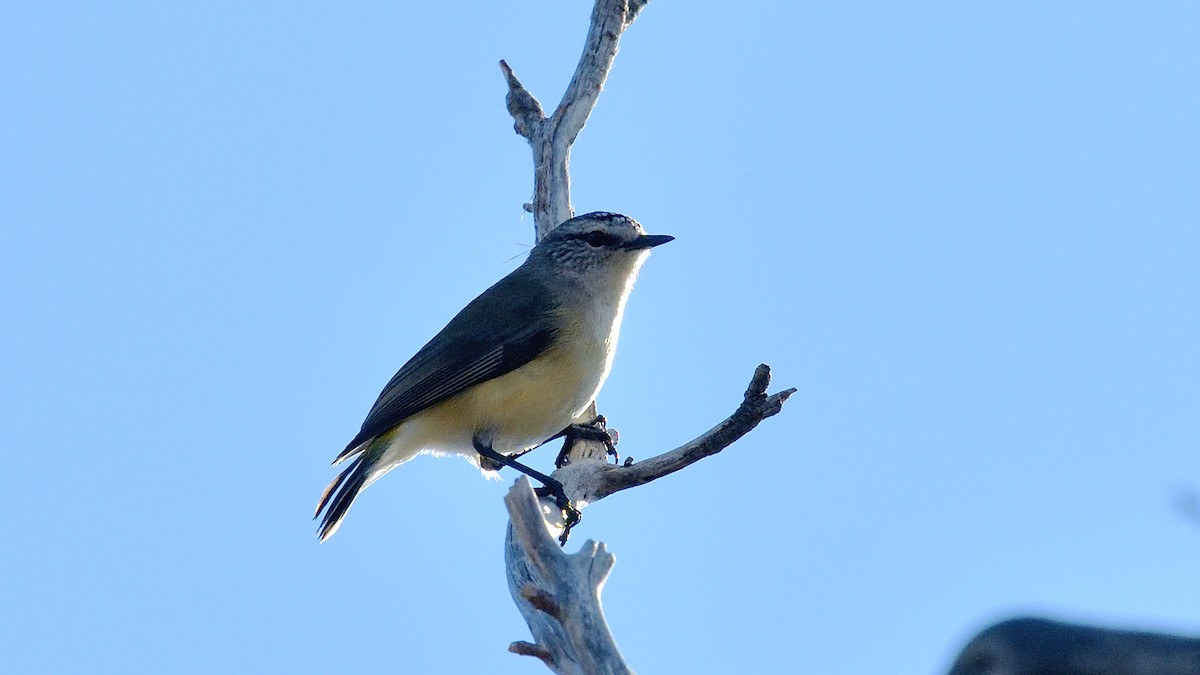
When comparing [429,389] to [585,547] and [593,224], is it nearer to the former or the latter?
[593,224]

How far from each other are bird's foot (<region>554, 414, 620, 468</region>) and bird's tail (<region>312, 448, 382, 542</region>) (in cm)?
111

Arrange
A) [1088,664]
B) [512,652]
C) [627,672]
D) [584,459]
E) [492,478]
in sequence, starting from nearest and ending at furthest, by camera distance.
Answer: [1088,664]
[627,672]
[512,652]
[584,459]
[492,478]

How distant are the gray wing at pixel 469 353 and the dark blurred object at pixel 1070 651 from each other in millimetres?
5501

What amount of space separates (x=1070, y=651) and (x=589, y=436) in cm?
579

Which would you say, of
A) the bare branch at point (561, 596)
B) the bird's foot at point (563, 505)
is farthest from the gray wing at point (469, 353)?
the bare branch at point (561, 596)

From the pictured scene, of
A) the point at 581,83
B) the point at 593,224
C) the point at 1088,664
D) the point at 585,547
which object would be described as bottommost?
the point at 1088,664

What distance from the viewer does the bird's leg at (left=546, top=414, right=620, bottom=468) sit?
7.77 m

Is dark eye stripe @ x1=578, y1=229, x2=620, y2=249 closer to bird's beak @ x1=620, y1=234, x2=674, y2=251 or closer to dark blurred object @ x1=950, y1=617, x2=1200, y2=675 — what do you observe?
bird's beak @ x1=620, y1=234, x2=674, y2=251

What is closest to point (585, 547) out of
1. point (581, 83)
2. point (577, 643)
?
point (577, 643)

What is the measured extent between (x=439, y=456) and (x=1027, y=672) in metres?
6.13

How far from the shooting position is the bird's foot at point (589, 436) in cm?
776

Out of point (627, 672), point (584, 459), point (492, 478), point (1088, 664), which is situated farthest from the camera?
point (492, 478)

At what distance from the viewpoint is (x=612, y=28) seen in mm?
8453

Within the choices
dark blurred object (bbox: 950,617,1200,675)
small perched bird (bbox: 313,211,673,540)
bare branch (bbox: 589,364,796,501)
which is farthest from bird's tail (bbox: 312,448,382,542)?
dark blurred object (bbox: 950,617,1200,675)
